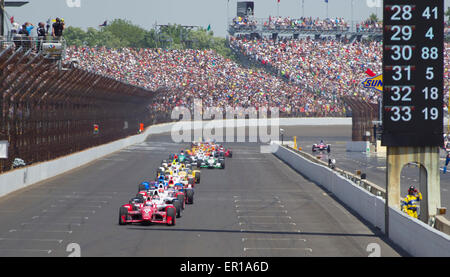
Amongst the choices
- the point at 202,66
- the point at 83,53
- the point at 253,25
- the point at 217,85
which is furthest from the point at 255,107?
the point at 253,25

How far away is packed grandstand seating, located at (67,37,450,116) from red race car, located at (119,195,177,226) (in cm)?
6464

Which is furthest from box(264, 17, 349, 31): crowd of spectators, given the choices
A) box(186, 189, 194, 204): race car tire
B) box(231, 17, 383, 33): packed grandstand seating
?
box(186, 189, 194, 204): race car tire

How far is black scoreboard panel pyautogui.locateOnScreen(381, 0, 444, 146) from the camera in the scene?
20969 mm

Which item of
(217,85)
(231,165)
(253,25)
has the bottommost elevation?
(231,165)

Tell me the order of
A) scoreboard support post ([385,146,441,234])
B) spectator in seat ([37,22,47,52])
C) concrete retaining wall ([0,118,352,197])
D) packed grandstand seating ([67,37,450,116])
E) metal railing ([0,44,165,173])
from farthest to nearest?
packed grandstand seating ([67,37,450,116]), spectator in seat ([37,22,47,52]), concrete retaining wall ([0,118,352,197]), metal railing ([0,44,165,173]), scoreboard support post ([385,146,441,234])

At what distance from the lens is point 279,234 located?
70.5 ft

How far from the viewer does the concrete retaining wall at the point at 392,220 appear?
53.7 feet

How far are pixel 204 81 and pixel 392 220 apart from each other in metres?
76.8

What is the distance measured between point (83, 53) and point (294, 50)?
90.8ft

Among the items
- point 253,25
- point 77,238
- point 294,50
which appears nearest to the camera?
point 77,238

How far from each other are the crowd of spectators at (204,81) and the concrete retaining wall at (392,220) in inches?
2195

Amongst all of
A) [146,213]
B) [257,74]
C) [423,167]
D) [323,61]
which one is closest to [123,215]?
[146,213]

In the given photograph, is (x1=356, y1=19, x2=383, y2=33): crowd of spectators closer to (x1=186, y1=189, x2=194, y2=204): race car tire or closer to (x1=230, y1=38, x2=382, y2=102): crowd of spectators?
(x1=230, y1=38, x2=382, y2=102): crowd of spectators
